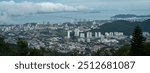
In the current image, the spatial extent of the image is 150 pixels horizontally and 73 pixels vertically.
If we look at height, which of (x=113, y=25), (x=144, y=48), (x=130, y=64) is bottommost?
(x=113, y=25)

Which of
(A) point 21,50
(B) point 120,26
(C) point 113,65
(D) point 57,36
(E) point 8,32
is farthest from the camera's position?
(B) point 120,26

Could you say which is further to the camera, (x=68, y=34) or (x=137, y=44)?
(x=68, y=34)

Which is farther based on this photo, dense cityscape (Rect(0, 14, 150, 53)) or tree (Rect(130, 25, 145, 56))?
dense cityscape (Rect(0, 14, 150, 53))

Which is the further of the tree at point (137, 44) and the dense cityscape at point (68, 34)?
the dense cityscape at point (68, 34)

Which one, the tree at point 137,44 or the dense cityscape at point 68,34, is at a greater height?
the tree at point 137,44

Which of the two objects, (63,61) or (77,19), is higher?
(63,61)

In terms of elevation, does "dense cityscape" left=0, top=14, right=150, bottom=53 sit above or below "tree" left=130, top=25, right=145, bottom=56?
below

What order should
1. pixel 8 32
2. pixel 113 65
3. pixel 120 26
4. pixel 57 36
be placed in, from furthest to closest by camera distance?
pixel 120 26 → pixel 57 36 → pixel 8 32 → pixel 113 65

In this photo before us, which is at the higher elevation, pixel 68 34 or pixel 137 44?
pixel 137 44

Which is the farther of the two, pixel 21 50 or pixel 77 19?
pixel 77 19

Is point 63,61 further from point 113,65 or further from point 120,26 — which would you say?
point 120,26

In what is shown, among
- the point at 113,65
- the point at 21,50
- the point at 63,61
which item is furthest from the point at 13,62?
the point at 21,50
